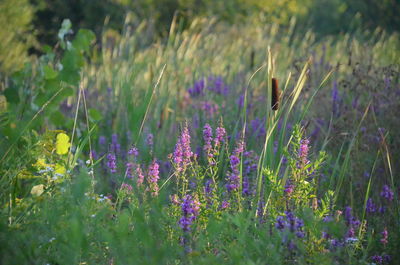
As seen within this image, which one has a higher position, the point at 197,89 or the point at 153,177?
the point at 153,177

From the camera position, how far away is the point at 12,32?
26.8ft

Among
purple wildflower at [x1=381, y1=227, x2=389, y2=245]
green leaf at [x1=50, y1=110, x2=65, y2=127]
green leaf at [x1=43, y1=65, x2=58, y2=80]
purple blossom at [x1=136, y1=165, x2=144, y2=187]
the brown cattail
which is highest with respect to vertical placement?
the brown cattail

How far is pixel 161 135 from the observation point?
14.7 feet

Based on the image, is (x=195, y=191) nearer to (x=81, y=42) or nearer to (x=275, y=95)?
(x=275, y=95)

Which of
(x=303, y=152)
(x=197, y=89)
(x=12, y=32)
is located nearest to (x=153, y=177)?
(x=303, y=152)

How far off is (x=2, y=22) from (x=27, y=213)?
641cm

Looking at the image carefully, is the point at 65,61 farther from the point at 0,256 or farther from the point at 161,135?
the point at 0,256

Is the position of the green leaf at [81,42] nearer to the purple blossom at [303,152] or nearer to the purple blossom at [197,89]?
the purple blossom at [197,89]

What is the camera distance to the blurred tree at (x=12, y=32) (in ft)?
25.1

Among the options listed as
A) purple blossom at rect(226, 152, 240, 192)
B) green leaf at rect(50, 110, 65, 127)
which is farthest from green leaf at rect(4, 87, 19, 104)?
purple blossom at rect(226, 152, 240, 192)

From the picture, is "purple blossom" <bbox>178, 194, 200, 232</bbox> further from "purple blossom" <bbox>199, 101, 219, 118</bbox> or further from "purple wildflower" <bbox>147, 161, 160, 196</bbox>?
"purple blossom" <bbox>199, 101, 219, 118</bbox>

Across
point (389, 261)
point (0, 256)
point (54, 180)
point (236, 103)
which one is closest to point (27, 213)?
point (54, 180)

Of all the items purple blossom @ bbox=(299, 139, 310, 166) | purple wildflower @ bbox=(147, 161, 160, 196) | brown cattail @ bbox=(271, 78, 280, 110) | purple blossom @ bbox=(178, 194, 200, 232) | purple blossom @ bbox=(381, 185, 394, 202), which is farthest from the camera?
purple blossom @ bbox=(381, 185, 394, 202)

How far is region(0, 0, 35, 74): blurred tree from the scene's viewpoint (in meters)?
7.66
